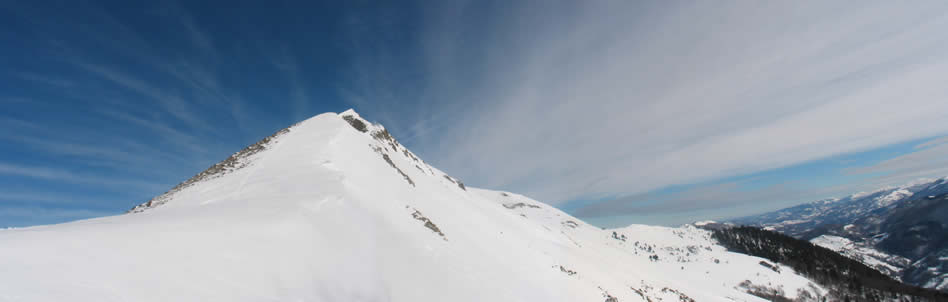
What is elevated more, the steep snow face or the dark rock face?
the dark rock face

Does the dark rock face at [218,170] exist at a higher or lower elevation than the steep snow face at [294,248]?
higher

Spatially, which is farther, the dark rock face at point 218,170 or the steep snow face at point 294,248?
the dark rock face at point 218,170

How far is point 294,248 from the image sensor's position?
12484 mm

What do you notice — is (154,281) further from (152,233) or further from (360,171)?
(360,171)

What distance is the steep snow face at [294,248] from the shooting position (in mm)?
8172

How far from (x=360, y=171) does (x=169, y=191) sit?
15407 mm

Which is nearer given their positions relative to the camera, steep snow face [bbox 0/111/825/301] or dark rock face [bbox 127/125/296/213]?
steep snow face [bbox 0/111/825/301]

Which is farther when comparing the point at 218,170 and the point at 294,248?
the point at 218,170

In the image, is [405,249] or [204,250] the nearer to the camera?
[204,250]

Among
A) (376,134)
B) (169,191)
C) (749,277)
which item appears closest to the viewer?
(169,191)

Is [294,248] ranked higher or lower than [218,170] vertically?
lower

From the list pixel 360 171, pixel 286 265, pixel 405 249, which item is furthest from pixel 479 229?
pixel 286 265

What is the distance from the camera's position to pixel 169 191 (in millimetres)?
26859

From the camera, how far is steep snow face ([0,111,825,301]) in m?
8.17
